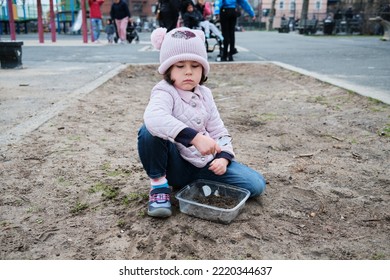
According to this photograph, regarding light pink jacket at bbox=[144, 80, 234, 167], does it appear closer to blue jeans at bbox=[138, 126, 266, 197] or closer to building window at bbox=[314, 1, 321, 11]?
blue jeans at bbox=[138, 126, 266, 197]

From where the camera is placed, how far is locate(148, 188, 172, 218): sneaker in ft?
6.26

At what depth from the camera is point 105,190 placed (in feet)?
7.43

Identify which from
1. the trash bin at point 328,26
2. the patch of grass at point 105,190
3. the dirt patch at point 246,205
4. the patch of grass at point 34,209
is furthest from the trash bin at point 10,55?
the trash bin at point 328,26

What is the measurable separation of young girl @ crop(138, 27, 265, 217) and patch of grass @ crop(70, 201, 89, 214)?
36cm

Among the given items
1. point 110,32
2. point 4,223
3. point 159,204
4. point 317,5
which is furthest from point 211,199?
point 317,5

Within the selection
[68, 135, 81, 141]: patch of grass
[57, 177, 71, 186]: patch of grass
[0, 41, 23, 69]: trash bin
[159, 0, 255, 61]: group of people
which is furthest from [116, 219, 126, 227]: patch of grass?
[159, 0, 255, 61]: group of people

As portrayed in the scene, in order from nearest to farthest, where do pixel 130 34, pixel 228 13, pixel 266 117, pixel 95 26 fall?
pixel 266 117 < pixel 228 13 < pixel 95 26 < pixel 130 34

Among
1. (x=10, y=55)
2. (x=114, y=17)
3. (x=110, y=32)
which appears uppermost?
(x=114, y=17)

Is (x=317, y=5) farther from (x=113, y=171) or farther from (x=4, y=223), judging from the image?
(x=4, y=223)

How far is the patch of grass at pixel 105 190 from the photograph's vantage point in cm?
220

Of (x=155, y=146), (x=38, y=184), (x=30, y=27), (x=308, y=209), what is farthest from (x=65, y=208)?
(x=30, y=27)

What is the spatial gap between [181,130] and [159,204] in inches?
15.0

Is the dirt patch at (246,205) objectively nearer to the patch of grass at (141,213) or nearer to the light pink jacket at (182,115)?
the patch of grass at (141,213)
